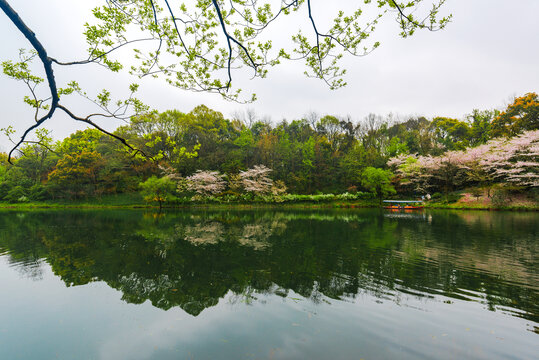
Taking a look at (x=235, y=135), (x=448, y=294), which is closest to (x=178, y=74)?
(x=448, y=294)

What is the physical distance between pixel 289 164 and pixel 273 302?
3130 cm

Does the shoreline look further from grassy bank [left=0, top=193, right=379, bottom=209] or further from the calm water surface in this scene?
the calm water surface

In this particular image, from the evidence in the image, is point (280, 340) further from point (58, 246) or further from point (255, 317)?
point (58, 246)

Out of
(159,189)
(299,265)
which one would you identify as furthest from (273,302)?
(159,189)

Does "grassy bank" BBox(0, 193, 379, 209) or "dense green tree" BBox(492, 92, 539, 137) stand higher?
"dense green tree" BBox(492, 92, 539, 137)

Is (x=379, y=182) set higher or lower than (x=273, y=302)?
higher

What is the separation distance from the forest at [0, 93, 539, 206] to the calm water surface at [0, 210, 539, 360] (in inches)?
803

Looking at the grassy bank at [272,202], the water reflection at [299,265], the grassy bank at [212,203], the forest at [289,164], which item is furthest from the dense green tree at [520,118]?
the water reflection at [299,265]

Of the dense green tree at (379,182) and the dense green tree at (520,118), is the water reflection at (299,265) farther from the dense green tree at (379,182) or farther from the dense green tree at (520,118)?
the dense green tree at (520,118)

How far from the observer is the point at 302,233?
36.6ft

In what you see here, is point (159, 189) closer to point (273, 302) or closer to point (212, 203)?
point (212, 203)

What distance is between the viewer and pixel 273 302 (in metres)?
4.42

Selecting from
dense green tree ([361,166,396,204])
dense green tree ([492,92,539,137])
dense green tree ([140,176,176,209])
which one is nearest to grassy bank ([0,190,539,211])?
dense green tree ([140,176,176,209])

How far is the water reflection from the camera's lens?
15.5 ft
